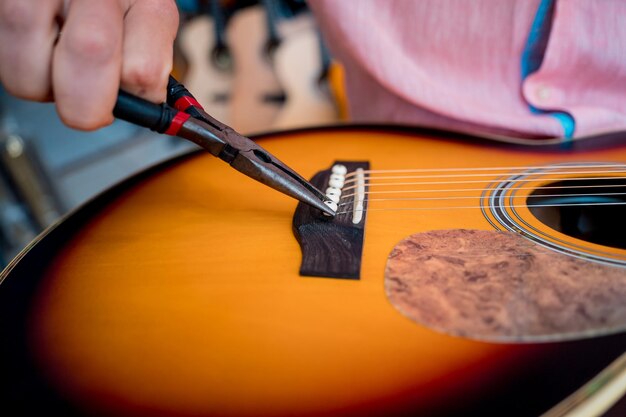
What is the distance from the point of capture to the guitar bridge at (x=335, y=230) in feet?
1.39

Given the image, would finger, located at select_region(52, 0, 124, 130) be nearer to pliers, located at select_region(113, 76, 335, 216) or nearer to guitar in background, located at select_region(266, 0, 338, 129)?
pliers, located at select_region(113, 76, 335, 216)

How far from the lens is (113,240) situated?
19.1 inches

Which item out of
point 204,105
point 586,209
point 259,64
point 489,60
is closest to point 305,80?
point 259,64

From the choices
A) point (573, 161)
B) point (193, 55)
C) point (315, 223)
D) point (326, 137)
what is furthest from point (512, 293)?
point (193, 55)

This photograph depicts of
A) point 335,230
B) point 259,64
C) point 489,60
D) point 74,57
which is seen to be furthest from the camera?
point 259,64

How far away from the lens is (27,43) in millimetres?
345

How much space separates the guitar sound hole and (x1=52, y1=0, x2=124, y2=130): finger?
462 mm

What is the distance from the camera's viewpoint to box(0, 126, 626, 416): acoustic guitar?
1.06ft

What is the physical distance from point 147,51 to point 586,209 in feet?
1.75

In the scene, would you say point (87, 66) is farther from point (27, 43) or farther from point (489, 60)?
point (489, 60)

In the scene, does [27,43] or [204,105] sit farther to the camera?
[204,105]

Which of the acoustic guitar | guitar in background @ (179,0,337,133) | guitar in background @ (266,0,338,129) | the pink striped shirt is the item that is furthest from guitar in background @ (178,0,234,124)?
the acoustic guitar

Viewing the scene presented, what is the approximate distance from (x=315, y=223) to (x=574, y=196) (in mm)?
328

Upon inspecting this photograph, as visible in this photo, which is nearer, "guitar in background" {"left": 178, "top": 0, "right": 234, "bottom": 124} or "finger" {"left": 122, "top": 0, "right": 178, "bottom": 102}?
"finger" {"left": 122, "top": 0, "right": 178, "bottom": 102}
